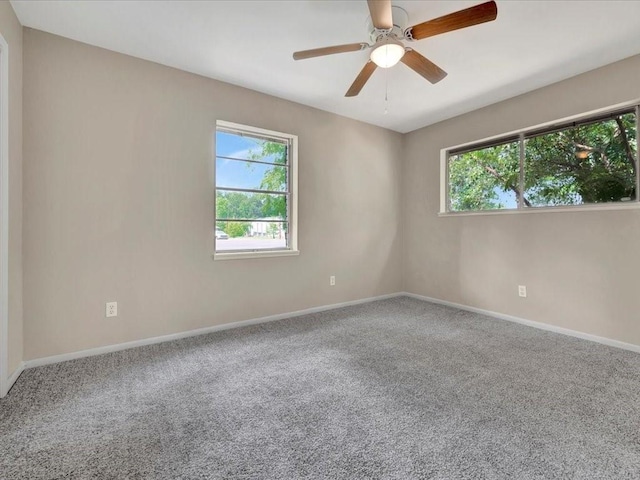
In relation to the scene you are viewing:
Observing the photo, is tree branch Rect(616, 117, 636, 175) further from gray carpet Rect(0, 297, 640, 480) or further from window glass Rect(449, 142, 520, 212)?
gray carpet Rect(0, 297, 640, 480)

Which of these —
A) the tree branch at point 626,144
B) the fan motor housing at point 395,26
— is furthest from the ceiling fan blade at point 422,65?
the tree branch at point 626,144

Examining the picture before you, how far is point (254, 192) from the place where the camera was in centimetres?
341

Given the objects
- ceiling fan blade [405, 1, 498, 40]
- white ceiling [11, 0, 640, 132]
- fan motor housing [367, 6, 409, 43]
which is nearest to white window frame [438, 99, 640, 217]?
white ceiling [11, 0, 640, 132]

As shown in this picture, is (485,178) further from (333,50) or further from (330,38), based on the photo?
(333,50)

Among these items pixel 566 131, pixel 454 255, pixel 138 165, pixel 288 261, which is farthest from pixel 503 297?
pixel 138 165

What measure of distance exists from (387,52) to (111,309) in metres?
2.99

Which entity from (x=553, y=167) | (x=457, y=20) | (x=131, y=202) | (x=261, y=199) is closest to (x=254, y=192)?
(x=261, y=199)

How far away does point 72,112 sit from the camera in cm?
239

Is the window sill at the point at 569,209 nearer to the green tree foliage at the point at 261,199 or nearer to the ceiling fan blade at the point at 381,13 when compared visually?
the green tree foliage at the point at 261,199

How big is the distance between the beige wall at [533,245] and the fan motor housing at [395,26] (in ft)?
6.89

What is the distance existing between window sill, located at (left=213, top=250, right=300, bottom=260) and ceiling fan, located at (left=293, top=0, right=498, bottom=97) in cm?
194

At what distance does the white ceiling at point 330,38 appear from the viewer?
2062mm

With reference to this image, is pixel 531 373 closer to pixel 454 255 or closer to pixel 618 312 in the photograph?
pixel 618 312

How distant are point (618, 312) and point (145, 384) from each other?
155 inches
